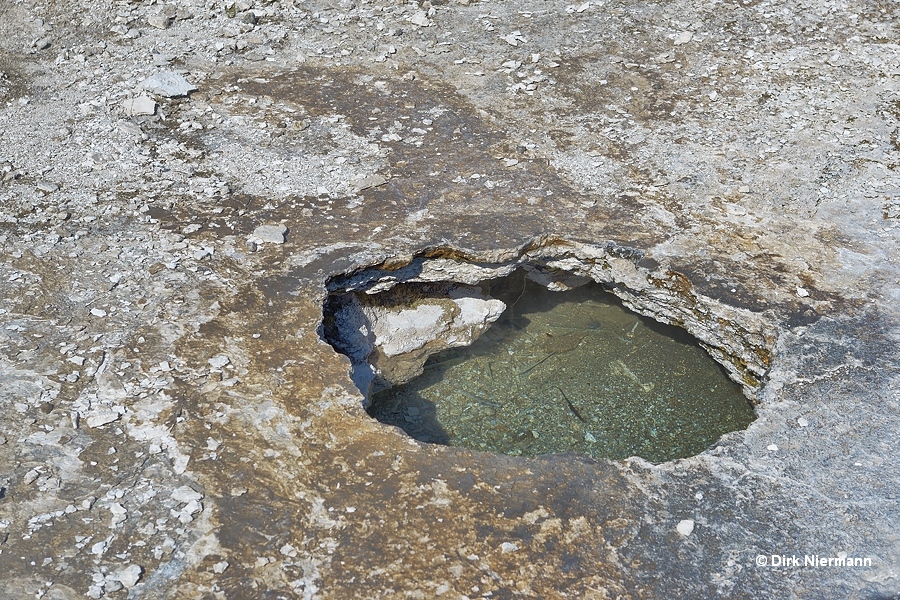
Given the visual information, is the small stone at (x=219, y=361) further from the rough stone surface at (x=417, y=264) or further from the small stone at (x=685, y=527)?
the small stone at (x=685, y=527)

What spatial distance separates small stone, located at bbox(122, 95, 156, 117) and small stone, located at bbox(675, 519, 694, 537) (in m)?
3.81

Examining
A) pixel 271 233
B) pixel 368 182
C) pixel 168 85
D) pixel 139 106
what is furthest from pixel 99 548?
pixel 168 85

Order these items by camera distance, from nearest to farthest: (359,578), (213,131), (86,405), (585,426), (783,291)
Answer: (359,578), (86,405), (783,291), (585,426), (213,131)

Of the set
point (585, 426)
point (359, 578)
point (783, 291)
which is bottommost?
point (585, 426)

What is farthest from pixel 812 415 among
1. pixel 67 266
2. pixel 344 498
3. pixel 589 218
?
pixel 67 266

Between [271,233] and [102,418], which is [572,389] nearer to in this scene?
[271,233]

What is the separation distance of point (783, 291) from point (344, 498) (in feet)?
7.23

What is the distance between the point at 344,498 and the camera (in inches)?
113

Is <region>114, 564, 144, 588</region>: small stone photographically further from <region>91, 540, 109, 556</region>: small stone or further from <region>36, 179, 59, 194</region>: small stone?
<region>36, 179, 59, 194</region>: small stone

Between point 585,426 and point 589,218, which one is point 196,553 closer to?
point 585,426

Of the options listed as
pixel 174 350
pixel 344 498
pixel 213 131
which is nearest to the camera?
pixel 344 498

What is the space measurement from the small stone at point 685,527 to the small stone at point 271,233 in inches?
87.7

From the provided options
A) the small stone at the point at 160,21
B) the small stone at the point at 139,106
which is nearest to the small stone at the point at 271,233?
the small stone at the point at 139,106

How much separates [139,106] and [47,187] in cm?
85
